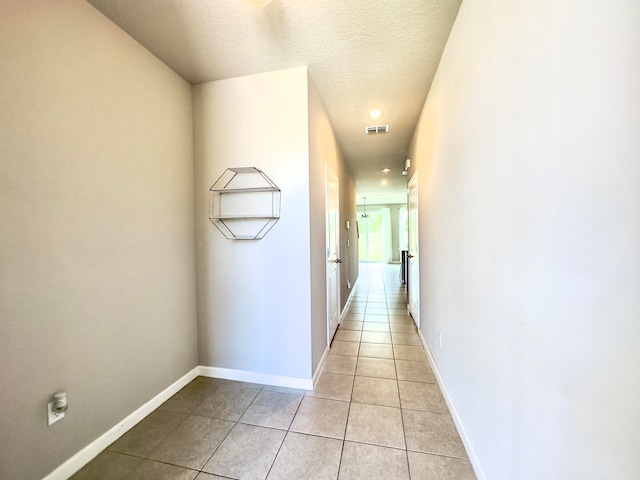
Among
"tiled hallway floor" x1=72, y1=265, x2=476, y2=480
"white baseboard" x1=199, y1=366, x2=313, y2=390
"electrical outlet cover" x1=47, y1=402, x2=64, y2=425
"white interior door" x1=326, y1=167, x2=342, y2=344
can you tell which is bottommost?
"tiled hallway floor" x1=72, y1=265, x2=476, y2=480

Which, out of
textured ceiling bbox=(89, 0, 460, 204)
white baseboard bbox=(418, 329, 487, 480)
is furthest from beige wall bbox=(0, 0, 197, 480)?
white baseboard bbox=(418, 329, 487, 480)

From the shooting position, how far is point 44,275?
4.45 feet

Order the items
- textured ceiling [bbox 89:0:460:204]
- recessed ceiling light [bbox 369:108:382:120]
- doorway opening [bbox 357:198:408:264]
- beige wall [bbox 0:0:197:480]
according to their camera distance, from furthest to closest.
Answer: doorway opening [bbox 357:198:408:264]
recessed ceiling light [bbox 369:108:382:120]
textured ceiling [bbox 89:0:460:204]
beige wall [bbox 0:0:197:480]

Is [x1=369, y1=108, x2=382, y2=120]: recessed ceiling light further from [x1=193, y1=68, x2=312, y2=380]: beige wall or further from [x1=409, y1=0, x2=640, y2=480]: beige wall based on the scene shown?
[x1=409, y1=0, x2=640, y2=480]: beige wall

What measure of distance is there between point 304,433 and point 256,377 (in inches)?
29.7

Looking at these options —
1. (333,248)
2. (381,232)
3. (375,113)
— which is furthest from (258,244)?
(381,232)

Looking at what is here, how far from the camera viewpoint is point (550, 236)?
817 millimetres

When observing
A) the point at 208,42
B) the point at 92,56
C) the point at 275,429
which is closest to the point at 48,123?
the point at 92,56

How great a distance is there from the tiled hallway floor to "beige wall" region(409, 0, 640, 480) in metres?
0.36

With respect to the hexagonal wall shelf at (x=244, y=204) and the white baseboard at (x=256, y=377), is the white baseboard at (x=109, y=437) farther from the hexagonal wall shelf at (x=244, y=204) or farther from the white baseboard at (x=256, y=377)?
the hexagonal wall shelf at (x=244, y=204)

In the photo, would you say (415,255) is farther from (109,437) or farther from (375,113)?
(109,437)

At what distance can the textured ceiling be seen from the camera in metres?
1.63

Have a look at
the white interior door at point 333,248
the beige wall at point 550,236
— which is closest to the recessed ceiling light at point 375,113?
the white interior door at point 333,248

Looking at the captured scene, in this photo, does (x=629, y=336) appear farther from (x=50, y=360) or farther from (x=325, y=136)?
(x=325, y=136)
